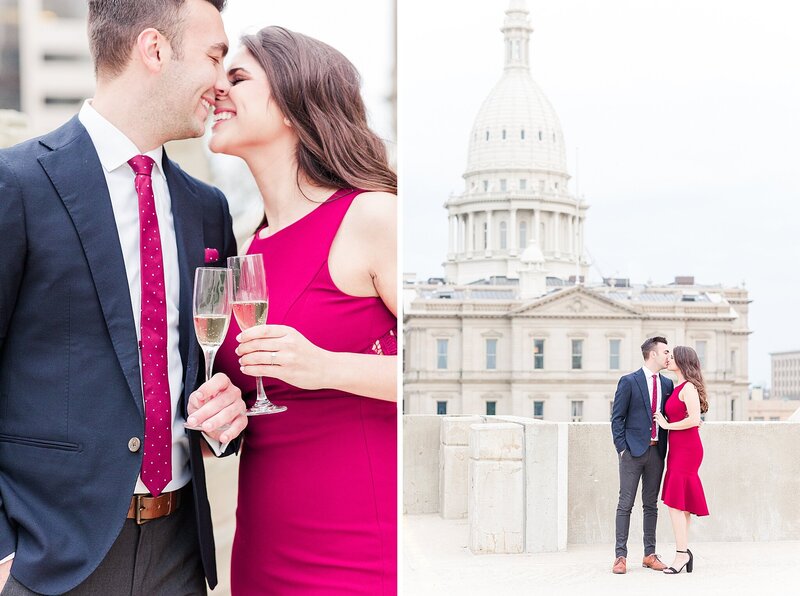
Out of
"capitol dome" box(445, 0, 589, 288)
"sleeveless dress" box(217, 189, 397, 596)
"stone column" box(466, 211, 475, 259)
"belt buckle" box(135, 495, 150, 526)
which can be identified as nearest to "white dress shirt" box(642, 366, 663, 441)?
"sleeveless dress" box(217, 189, 397, 596)

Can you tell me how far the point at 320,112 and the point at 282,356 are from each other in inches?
16.4

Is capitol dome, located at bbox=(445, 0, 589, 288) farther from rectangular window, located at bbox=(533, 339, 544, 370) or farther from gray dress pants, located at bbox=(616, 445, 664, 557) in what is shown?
gray dress pants, located at bbox=(616, 445, 664, 557)

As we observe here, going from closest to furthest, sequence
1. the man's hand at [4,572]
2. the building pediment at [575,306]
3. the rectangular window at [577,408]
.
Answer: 1. the man's hand at [4,572]
2. the building pediment at [575,306]
3. the rectangular window at [577,408]

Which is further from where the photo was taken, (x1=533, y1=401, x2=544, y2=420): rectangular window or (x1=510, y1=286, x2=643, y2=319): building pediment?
(x1=533, y1=401, x2=544, y2=420): rectangular window

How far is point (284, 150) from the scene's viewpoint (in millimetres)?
1515

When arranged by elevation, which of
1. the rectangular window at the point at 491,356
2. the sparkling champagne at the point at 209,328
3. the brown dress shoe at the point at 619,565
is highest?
the sparkling champagne at the point at 209,328

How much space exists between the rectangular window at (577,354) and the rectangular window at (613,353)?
1.41 feet

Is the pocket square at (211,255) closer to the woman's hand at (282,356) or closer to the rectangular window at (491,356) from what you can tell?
the woman's hand at (282,356)

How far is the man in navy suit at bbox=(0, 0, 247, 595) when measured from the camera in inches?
48.6

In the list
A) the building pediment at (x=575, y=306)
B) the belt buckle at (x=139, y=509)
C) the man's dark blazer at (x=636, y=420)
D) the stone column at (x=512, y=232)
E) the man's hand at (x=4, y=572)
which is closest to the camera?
the man's hand at (x=4, y=572)

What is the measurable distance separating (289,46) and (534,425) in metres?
6.24

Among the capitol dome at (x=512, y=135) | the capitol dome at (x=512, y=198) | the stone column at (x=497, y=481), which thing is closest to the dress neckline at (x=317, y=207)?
the stone column at (x=497, y=481)

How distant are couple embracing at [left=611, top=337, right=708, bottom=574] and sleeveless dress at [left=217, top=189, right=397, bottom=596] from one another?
3.90 metres

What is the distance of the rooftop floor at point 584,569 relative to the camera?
321 inches
